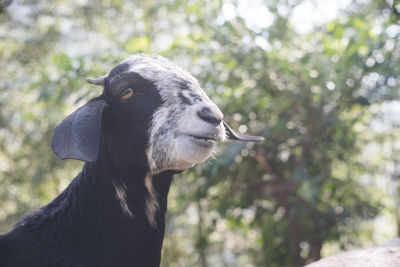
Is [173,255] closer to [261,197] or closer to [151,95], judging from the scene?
[261,197]

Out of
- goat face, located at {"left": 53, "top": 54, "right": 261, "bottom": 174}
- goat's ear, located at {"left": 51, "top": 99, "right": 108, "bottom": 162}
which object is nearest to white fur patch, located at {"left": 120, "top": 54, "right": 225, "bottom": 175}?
goat face, located at {"left": 53, "top": 54, "right": 261, "bottom": 174}

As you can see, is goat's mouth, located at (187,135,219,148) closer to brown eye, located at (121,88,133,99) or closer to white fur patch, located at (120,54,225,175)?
white fur patch, located at (120,54,225,175)

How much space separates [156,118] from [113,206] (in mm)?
525

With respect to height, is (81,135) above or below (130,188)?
above

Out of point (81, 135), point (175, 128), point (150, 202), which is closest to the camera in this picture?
point (81, 135)

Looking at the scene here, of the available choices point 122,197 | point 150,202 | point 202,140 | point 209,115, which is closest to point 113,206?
point 122,197

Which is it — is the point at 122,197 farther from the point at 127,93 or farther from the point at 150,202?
the point at 127,93

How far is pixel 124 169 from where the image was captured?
83.7 inches

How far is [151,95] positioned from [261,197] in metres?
3.01

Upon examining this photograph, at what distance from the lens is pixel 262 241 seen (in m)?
5.36

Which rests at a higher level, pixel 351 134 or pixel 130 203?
pixel 130 203

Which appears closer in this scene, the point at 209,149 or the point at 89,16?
the point at 209,149

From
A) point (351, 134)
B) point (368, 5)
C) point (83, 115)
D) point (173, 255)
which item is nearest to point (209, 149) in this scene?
point (83, 115)

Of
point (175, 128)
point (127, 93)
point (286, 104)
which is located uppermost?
point (127, 93)
